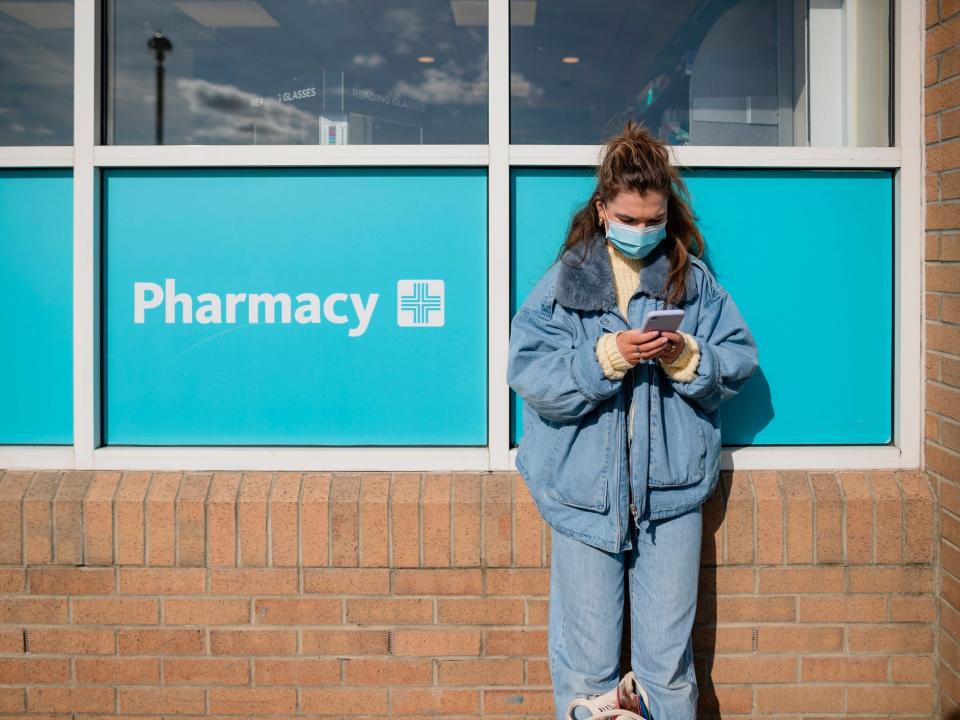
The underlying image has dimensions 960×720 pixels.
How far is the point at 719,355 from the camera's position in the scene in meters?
2.54

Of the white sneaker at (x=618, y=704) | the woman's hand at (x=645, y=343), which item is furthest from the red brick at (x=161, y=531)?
the woman's hand at (x=645, y=343)

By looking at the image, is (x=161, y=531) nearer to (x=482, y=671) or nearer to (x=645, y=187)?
(x=482, y=671)

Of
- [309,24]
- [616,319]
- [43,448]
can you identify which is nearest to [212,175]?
[309,24]

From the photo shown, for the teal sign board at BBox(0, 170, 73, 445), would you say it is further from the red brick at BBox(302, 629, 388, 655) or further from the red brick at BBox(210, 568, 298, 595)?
the red brick at BBox(302, 629, 388, 655)

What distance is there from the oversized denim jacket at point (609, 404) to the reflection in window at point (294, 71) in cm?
92

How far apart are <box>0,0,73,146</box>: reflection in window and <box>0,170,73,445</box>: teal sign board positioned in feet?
0.53

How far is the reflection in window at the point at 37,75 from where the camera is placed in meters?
3.17

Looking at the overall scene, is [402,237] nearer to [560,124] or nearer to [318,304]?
[318,304]

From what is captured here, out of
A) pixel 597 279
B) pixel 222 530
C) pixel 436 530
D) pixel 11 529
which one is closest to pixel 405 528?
pixel 436 530

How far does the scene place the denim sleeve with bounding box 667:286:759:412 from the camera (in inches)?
95.9

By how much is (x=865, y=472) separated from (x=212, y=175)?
241 centimetres

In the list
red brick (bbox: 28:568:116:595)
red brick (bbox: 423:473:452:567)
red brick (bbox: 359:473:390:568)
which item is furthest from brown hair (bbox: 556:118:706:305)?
red brick (bbox: 28:568:116:595)

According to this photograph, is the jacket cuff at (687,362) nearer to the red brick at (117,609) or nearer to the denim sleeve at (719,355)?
the denim sleeve at (719,355)

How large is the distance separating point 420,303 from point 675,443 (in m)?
1.03
